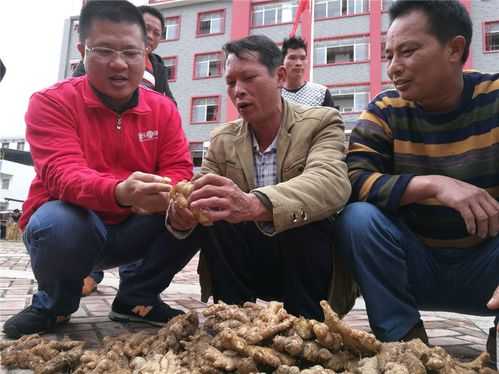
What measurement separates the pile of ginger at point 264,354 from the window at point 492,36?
17.1 metres

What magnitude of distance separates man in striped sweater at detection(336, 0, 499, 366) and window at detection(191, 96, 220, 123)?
1756 centimetres

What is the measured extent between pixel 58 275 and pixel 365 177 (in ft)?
4.59

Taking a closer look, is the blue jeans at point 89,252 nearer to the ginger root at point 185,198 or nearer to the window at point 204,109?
the ginger root at point 185,198

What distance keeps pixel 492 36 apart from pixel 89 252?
17.5 m

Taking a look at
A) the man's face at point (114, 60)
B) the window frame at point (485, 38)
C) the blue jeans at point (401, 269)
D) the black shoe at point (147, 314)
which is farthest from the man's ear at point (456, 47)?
the window frame at point (485, 38)

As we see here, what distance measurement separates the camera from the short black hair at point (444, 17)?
6.23 ft

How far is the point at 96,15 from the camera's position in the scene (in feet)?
7.25

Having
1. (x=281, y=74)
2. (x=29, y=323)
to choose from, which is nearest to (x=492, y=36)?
(x=281, y=74)

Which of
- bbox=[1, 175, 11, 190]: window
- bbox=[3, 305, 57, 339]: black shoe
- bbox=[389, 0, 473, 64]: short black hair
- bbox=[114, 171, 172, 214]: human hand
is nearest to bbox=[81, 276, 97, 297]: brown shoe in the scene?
bbox=[3, 305, 57, 339]: black shoe

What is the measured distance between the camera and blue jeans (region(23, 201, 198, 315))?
2.04m

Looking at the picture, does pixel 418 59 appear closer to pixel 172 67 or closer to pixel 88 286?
pixel 88 286

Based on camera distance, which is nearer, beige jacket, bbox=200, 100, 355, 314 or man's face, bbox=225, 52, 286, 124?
beige jacket, bbox=200, 100, 355, 314

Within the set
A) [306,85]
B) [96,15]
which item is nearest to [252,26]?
[306,85]

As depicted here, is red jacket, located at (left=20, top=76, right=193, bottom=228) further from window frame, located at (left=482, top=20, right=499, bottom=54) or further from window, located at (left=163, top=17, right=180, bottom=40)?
window, located at (left=163, top=17, right=180, bottom=40)
